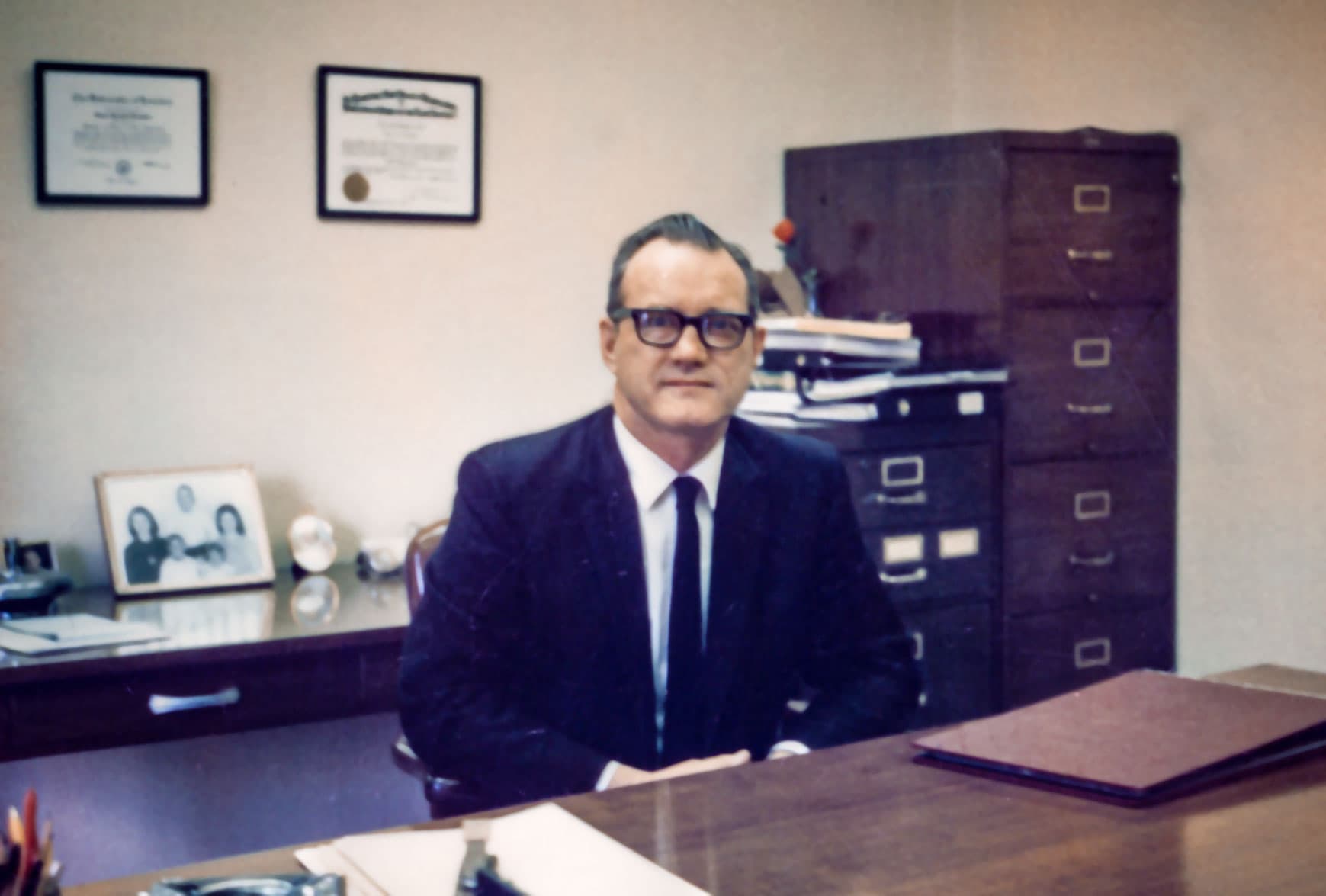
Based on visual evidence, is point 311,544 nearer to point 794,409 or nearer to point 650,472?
point 794,409

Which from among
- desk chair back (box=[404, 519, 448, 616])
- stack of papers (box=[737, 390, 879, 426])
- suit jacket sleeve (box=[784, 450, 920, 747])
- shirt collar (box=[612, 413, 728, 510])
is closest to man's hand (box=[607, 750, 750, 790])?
suit jacket sleeve (box=[784, 450, 920, 747])

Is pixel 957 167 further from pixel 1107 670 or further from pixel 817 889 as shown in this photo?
pixel 817 889

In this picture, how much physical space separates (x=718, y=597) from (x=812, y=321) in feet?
3.79

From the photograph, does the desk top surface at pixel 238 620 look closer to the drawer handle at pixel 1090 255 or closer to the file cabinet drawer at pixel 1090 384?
the file cabinet drawer at pixel 1090 384

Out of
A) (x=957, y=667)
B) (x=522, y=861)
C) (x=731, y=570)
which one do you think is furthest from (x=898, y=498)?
(x=522, y=861)

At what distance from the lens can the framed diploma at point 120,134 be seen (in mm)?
2504

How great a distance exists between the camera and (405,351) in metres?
2.86

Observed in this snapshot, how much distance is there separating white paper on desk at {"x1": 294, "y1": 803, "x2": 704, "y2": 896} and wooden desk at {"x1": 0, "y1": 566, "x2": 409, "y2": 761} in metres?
1.16

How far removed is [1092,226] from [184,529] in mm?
2018

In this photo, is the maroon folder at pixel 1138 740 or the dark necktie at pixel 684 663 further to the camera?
the dark necktie at pixel 684 663

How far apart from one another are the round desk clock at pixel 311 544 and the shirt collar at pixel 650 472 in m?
1.18

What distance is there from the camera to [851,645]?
1.77 meters

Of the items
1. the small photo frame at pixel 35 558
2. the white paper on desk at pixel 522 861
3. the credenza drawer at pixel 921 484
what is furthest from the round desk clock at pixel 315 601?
the white paper on desk at pixel 522 861

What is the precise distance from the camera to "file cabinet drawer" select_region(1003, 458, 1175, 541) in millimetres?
2910
